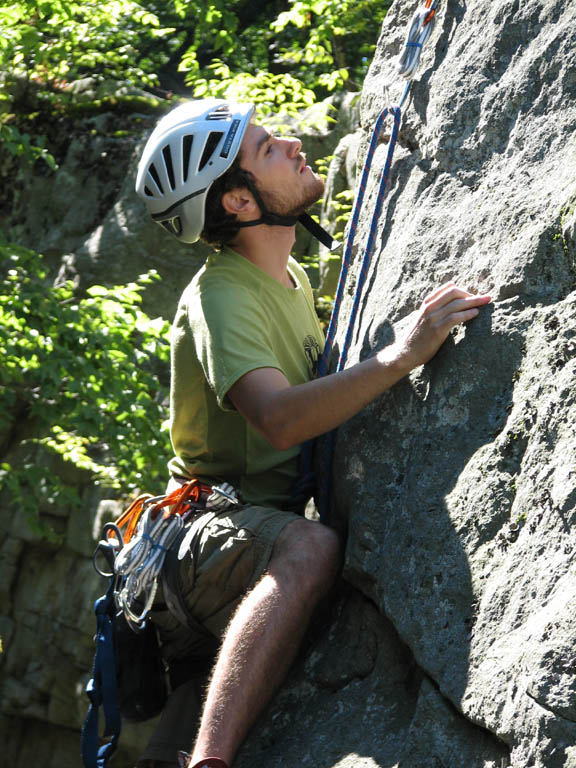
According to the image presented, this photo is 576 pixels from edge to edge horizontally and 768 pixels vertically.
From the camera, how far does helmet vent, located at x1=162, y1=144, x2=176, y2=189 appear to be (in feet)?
11.5

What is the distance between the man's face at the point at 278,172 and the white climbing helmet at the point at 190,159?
0.24 feet

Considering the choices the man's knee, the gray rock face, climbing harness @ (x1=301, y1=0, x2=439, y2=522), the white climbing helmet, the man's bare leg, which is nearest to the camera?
the gray rock face

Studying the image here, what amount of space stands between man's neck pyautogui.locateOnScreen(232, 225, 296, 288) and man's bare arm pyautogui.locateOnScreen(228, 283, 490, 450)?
0.67 meters

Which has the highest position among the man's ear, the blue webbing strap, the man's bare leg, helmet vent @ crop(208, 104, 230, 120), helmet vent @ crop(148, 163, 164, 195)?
helmet vent @ crop(208, 104, 230, 120)

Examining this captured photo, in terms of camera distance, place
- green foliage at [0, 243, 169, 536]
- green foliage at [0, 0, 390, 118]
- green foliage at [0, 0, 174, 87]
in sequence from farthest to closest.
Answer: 1. green foliage at [0, 0, 390, 118]
2. green foliage at [0, 0, 174, 87]
3. green foliage at [0, 243, 169, 536]

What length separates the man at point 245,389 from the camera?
2.80 metres

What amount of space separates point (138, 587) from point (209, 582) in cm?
25

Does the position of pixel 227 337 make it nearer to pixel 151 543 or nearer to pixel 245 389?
pixel 245 389

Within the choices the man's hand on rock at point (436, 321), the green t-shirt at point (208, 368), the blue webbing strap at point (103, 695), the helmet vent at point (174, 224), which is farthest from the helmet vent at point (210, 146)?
the blue webbing strap at point (103, 695)

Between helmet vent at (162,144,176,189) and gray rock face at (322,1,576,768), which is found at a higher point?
helmet vent at (162,144,176,189)

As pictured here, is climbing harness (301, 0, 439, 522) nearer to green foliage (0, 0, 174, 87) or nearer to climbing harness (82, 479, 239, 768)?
climbing harness (82, 479, 239, 768)

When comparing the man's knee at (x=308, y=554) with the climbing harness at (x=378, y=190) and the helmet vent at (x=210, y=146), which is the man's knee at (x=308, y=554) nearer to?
the climbing harness at (x=378, y=190)

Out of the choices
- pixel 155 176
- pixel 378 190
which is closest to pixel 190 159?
pixel 155 176

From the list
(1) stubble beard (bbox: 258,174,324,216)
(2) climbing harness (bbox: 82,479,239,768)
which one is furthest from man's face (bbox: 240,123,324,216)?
(2) climbing harness (bbox: 82,479,239,768)
